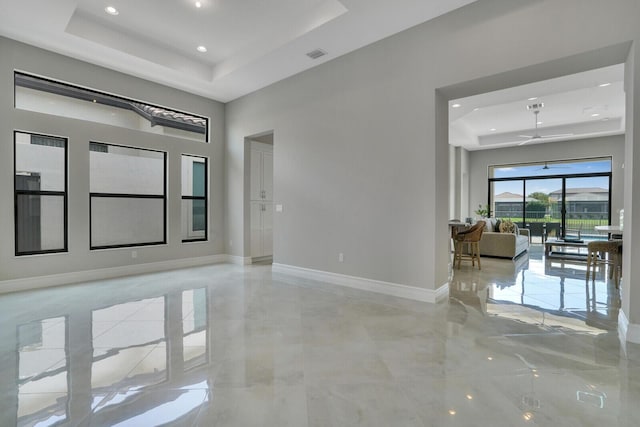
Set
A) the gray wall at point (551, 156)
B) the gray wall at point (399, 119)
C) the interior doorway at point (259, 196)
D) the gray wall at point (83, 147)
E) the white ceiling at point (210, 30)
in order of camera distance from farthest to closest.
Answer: the gray wall at point (551, 156), the interior doorway at point (259, 196), the gray wall at point (83, 147), the white ceiling at point (210, 30), the gray wall at point (399, 119)

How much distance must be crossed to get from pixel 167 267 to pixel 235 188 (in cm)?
203

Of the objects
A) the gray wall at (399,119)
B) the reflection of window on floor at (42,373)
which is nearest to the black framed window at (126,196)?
the gray wall at (399,119)

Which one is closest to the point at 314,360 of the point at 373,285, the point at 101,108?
the point at 373,285

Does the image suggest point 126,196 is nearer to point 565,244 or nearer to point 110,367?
point 110,367

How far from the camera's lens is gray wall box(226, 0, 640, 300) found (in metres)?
3.04

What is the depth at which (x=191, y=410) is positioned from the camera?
1783mm

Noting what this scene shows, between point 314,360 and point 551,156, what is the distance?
1074 centimetres

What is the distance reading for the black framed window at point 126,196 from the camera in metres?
5.19

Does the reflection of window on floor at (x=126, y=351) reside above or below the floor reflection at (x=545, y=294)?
below

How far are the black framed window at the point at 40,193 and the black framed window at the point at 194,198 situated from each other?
1.93 m

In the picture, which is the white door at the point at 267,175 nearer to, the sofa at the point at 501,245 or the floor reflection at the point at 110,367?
the floor reflection at the point at 110,367

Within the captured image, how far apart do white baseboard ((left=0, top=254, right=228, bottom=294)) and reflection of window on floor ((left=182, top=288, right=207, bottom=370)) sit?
1822 mm

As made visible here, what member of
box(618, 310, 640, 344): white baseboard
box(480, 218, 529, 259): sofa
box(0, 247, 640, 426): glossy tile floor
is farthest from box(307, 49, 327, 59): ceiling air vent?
box(480, 218, 529, 259): sofa

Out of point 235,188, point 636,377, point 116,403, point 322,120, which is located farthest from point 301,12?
point 636,377
